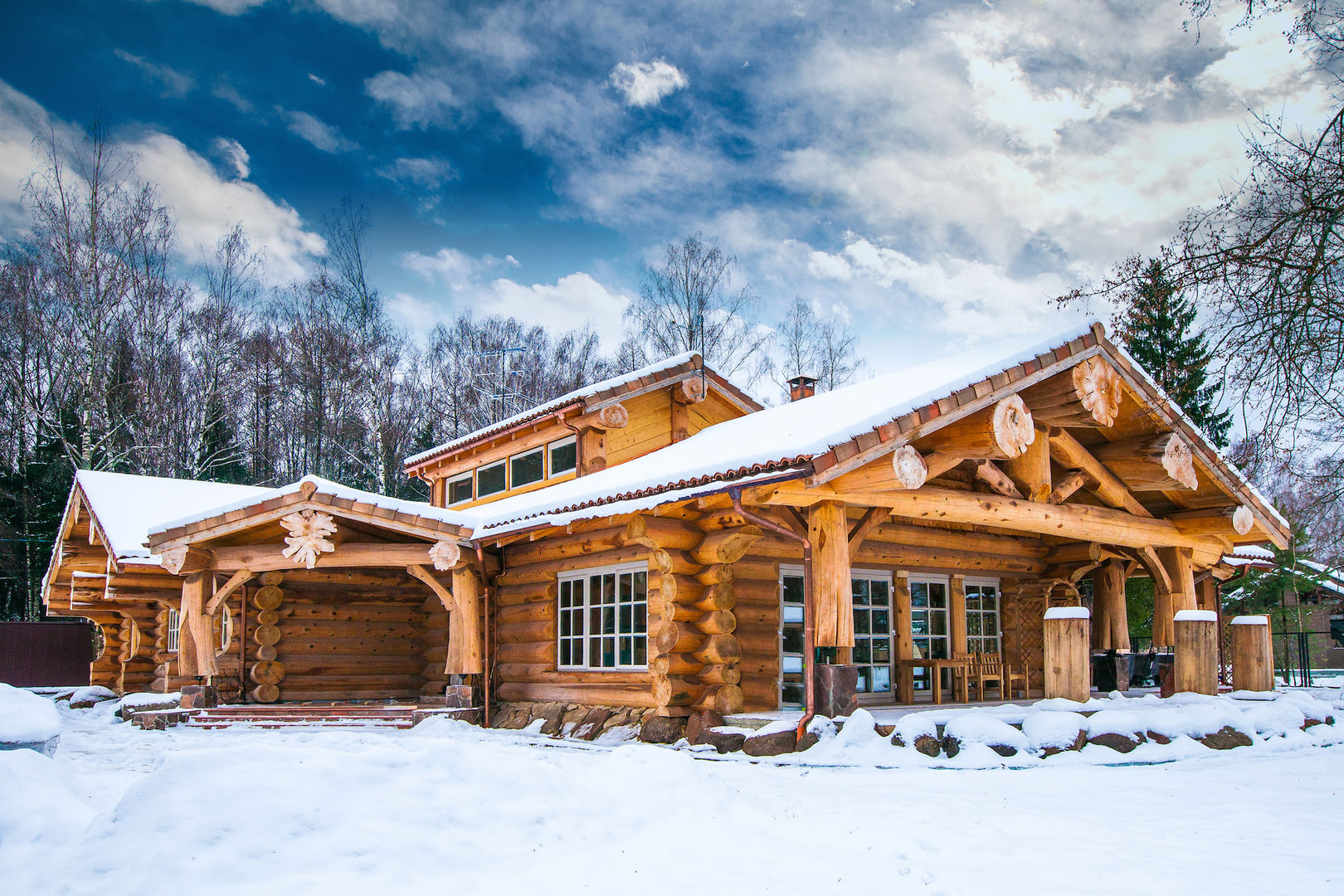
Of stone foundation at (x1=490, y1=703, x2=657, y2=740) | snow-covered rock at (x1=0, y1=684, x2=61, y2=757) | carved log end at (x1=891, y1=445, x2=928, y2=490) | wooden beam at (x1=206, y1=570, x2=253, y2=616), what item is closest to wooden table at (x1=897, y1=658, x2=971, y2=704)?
stone foundation at (x1=490, y1=703, x2=657, y2=740)

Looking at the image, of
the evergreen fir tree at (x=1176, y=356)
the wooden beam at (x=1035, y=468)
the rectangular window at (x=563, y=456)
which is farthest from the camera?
the rectangular window at (x=563, y=456)

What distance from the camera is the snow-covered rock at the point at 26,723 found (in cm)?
515

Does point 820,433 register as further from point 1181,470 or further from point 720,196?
point 720,196

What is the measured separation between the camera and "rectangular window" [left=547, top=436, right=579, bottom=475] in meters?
15.7

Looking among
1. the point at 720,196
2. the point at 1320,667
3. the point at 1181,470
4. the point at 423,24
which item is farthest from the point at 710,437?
the point at 1320,667

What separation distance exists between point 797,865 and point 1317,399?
484 cm

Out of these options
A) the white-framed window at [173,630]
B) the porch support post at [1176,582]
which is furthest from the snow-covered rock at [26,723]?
the white-framed window at [173,630]

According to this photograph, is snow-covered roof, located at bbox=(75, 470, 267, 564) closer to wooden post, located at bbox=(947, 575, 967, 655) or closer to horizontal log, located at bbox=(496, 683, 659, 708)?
horizontal log, located at bbox=(496, 683, 659, 708)

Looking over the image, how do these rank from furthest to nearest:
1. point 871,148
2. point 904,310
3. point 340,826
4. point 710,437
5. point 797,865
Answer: point 904,310 < point 871,148 < point 710,437 < point 797,865 < point 340,826

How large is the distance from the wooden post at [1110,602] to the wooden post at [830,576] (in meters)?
7.64

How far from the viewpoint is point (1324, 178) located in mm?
6441

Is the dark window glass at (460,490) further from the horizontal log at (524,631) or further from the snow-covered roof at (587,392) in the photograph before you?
the horizontal log at (524,631)

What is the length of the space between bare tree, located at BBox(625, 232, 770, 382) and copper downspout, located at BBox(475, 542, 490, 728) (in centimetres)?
1730

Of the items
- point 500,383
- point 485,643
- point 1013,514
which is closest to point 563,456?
point 485,643
